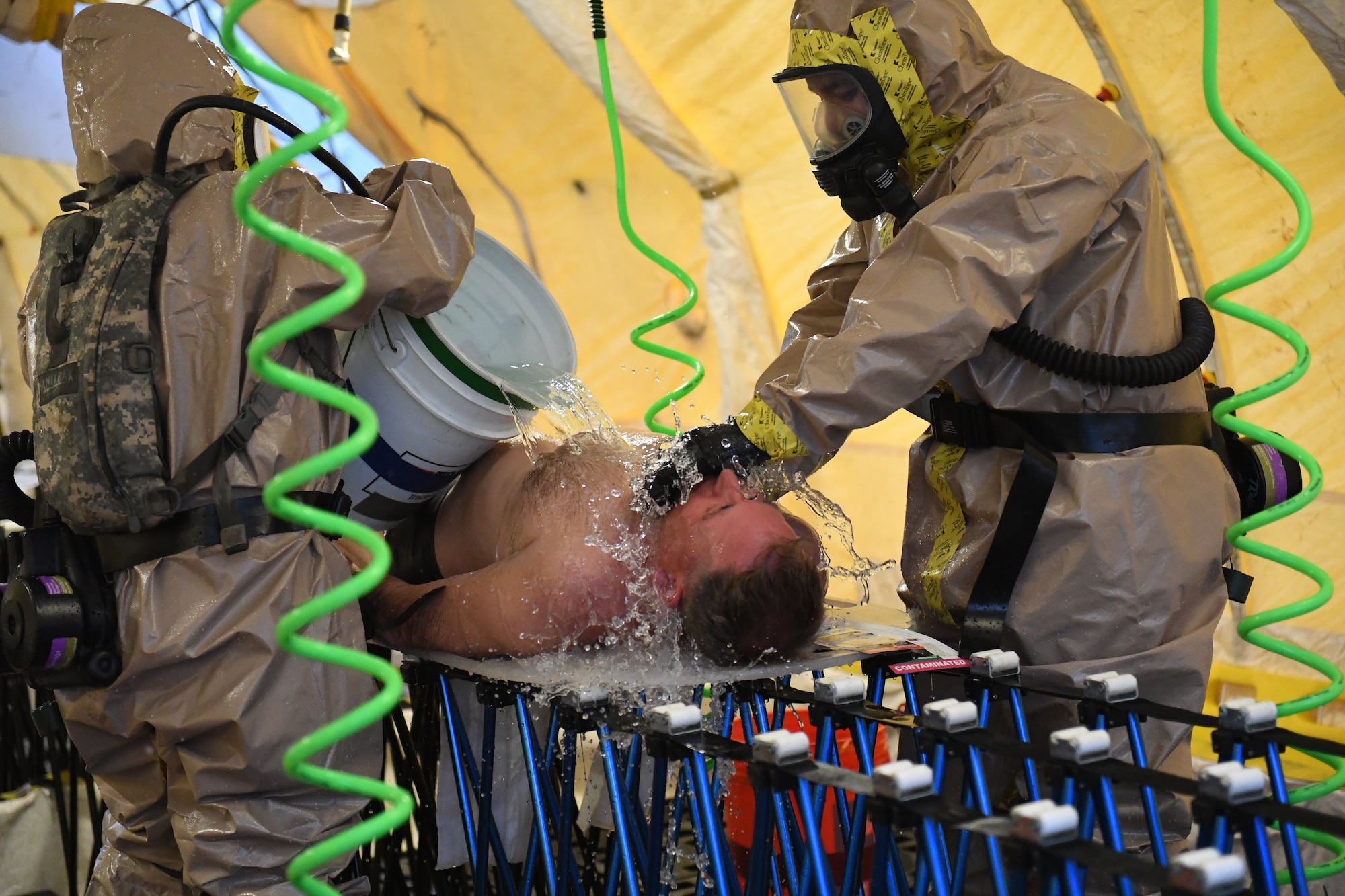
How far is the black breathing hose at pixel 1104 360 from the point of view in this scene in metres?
1.98

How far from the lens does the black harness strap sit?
2.02 metres

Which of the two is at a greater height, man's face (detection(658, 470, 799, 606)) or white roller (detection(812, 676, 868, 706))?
man's face (detection(658, 470, 799, 606))

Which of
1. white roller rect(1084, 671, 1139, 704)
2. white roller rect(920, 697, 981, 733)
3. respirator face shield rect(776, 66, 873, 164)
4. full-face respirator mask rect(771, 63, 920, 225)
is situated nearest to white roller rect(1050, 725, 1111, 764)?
white roller rect(920, 697, 981, 733)

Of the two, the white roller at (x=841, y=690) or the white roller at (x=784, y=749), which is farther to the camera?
the white roller at (x=841, y=690)

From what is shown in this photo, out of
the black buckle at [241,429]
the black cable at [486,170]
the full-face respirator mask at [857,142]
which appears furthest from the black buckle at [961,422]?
the black cable at [486,170]

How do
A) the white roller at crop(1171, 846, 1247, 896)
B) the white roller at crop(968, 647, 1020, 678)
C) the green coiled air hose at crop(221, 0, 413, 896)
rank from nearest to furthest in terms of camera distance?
1. the white roller at crop(1171, 846, 1247, 896)
2. the green coiled air hose at crop(221, 0, 413, 896)
3. the white roller at crop(968, 647, 1020, 678)

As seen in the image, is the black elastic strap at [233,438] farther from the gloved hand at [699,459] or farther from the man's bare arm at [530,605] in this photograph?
the gloved hand at [699,459]

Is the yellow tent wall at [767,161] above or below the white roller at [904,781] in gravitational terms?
above

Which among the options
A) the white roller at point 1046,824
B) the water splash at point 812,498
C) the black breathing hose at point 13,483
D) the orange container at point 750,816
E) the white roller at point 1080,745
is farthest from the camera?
the orange container at point 750,816

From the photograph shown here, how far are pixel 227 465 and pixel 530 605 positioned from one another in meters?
0.57

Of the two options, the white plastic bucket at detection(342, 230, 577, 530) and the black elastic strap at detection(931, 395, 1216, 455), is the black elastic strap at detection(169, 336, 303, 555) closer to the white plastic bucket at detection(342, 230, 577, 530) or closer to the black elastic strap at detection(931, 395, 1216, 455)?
the white plastic bucket at detection(342, 230, 577, 530)

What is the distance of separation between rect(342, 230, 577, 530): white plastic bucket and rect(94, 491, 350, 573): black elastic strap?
0.29m

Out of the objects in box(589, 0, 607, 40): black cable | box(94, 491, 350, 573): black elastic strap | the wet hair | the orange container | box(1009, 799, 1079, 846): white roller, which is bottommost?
the orange container

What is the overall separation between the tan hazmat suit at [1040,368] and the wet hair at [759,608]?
194mm
